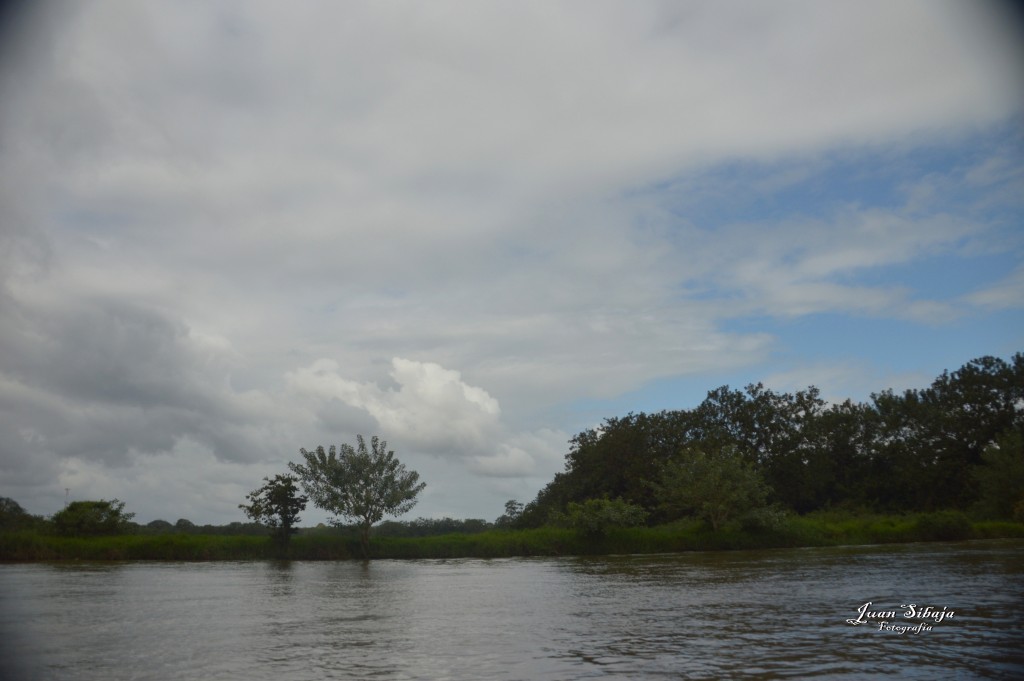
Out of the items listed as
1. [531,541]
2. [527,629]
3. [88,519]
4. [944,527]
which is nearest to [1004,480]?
[944,527]

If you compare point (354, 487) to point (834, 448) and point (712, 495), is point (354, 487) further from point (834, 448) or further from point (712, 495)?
point (834, 448)

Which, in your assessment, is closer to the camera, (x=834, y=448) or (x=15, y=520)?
(x=15, y=520)

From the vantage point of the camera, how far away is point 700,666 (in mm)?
11898

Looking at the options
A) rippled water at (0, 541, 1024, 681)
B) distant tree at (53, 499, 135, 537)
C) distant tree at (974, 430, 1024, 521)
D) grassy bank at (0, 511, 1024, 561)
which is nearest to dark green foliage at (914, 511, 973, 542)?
grassy bank at (0, 511, 1024, 561)

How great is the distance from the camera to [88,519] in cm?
5438

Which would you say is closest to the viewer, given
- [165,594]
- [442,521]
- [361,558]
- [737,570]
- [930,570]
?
[165,594]

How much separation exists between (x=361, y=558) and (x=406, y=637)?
143 ft

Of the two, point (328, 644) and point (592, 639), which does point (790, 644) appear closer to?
point (592, 639)

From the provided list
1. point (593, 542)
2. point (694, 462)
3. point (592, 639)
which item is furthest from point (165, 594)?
point (694, 462)

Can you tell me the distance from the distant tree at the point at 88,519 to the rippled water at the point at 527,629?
27.1m

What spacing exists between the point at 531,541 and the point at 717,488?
597 inches

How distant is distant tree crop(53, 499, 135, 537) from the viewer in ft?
178

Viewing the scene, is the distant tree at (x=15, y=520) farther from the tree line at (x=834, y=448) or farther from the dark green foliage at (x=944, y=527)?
the dark green foliage at (x=944, y=527)

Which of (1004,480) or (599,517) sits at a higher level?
(1004,480)
